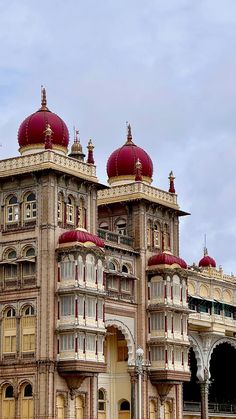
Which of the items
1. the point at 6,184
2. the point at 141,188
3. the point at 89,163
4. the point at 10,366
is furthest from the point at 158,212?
the point at 10,366

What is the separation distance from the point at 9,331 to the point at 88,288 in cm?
552

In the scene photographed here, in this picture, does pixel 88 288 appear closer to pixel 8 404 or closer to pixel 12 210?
pixel 12 210

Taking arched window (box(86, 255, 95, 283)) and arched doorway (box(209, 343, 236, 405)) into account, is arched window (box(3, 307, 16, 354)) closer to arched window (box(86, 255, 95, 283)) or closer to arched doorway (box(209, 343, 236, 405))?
arched window (box(86, 255, 95, 283))

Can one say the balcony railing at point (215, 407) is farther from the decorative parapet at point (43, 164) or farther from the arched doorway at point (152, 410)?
the decorative parapet at point (43, 164)

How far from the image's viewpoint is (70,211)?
59625mm

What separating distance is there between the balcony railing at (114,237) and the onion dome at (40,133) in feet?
20.7

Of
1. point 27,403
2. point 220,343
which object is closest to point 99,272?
point 27,403

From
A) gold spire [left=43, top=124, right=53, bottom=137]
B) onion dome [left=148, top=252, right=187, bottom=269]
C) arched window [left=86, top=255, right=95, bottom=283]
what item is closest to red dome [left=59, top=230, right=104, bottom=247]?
arched window [left=86, top=255, right=95, bottom=283]

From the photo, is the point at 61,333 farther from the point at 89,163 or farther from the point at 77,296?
the point at 89,163

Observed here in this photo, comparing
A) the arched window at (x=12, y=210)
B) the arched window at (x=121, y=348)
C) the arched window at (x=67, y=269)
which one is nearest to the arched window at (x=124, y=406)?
Answer: the arched window at (x=121, y=348)

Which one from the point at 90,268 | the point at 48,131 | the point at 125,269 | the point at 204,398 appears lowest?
the point at 204,398

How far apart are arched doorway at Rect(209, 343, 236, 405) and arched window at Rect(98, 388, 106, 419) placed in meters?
20.3

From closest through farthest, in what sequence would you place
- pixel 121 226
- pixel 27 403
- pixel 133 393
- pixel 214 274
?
pixel 27 403 → pixel 133 393 → pixel 121 226 → pixel 214 274

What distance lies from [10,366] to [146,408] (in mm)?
10851
